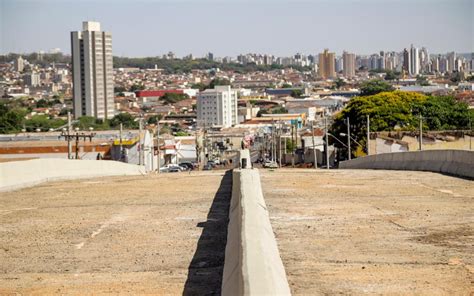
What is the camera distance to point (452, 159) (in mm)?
26234

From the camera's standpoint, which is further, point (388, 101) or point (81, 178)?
point (388, 101)

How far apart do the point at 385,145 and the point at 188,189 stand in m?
47.3

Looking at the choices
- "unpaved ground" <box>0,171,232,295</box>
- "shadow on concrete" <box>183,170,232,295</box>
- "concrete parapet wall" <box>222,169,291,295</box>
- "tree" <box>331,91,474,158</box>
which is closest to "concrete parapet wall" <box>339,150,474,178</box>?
"unpaved ground" <box>0,171,232,295</box>

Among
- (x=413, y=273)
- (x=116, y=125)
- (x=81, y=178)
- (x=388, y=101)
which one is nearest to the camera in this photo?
(x=413, y=273)

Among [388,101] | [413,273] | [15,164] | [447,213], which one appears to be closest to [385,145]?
[388,101]

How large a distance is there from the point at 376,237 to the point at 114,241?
11.6 feet

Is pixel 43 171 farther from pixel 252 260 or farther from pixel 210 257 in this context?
pixel 252 260

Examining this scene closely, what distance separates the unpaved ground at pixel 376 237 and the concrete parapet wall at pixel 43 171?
6.65m

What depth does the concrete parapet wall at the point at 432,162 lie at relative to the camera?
2469 centimetres

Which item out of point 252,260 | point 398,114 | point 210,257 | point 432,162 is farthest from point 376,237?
point 398,114

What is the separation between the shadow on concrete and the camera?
1022cm

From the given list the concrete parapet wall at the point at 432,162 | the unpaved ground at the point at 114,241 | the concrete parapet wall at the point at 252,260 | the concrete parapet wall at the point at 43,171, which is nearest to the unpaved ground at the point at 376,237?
the concrete parapet wall at the point at 252,260

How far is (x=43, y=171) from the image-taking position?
1117 inches

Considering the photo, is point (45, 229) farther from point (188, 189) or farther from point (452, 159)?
point (452, 159)
